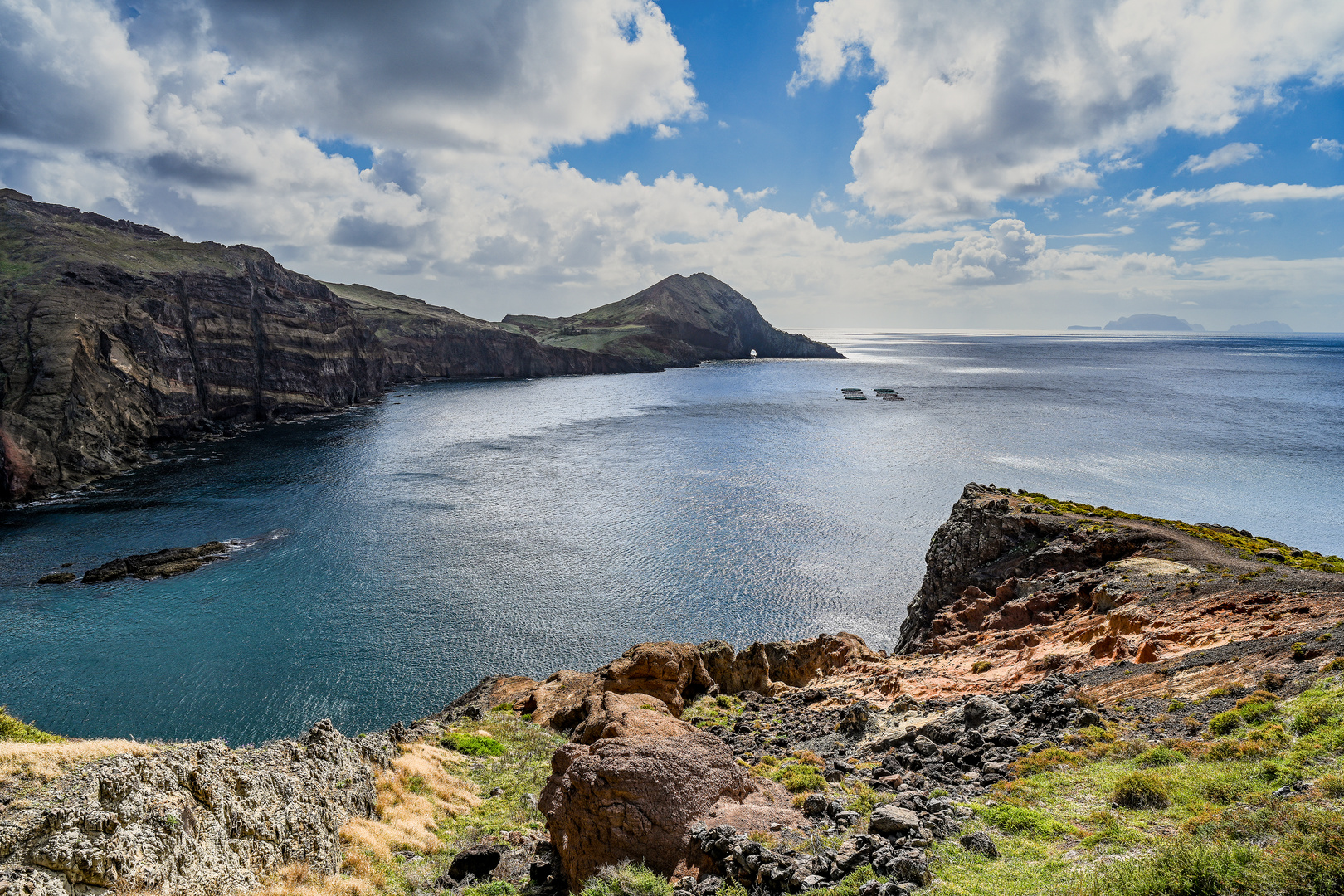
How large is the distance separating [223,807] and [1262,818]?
20.4m

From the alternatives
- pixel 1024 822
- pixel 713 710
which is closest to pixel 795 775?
pixel 1024 822

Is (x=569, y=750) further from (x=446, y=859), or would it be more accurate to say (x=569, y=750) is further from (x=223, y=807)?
(x=223, y=807)

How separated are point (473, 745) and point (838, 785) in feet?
57.2

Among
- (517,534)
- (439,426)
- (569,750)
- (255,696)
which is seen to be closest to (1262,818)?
(569,750)

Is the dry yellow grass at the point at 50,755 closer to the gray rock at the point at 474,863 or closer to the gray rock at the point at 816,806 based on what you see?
the gray rock at the point at 474,863

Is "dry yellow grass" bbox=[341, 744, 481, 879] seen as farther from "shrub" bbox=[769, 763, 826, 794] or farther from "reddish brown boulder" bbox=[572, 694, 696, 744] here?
"shrub" bbox=[769, 763, 826, 794]

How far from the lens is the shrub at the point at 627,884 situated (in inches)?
498

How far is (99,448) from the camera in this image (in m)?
87.2

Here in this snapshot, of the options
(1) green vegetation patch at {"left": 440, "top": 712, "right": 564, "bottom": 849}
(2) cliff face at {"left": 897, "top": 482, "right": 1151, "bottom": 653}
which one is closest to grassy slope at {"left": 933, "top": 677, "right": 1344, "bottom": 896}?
(1) green vegetation patch at {"left": 440, "top": 712, "right": 564, "bottom": 849}

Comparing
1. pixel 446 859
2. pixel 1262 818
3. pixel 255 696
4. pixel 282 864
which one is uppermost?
pixel 1262 818

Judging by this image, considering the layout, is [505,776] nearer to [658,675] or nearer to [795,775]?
[658,675]

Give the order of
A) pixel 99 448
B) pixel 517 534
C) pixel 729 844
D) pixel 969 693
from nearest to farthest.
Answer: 1. pixel 729 844
2. pixel 969 693
3. pixel 517 534
4. pixel 99 448

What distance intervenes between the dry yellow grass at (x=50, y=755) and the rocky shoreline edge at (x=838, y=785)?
7cm

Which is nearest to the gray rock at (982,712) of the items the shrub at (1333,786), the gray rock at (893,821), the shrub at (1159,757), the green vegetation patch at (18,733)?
the shrub at (1159,757)
